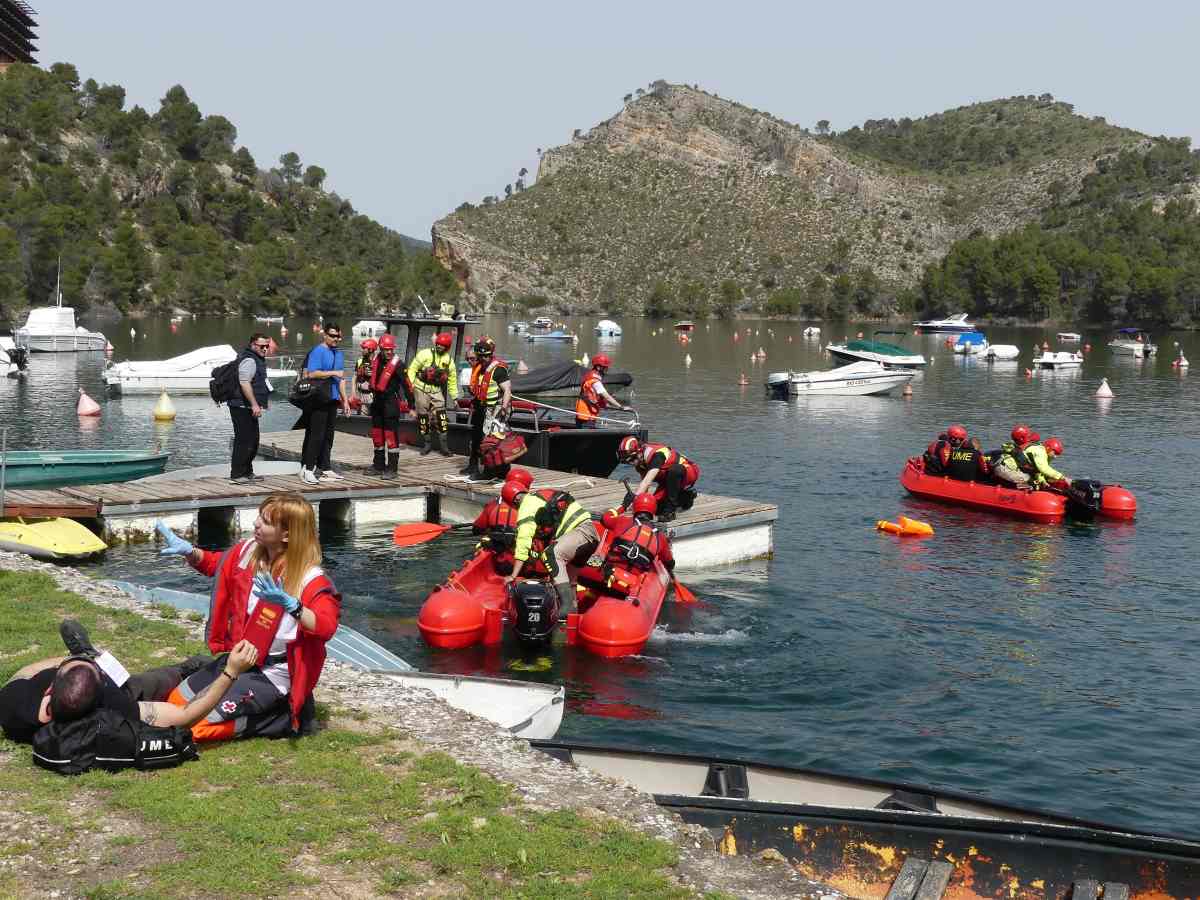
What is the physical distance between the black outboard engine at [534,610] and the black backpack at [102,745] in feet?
22.9

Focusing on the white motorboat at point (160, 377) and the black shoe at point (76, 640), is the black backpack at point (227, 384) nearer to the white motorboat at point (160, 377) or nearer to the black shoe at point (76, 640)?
the black shoe at point (76, 640)

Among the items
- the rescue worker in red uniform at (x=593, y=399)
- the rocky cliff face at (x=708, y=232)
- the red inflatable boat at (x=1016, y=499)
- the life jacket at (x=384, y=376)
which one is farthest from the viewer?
the rocky cliff face at (x=708, y=232)

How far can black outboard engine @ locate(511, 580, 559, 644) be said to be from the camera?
46.8 feet

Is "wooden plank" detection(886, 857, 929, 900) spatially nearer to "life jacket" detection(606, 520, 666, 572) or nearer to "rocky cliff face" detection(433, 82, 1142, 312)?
"life jacket" detection(606, 520, 666, 572)

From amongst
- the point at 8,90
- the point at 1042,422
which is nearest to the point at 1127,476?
the point at 1042,422

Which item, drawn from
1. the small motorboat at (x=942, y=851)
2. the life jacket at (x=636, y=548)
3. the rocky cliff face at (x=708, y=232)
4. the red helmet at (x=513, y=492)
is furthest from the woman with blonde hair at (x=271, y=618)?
the rocky cliff face at (x=708, y=232)

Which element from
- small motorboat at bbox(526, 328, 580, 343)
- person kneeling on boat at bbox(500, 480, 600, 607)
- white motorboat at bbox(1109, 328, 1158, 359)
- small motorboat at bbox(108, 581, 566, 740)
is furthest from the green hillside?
small motorboat at bbox(108, 581, 566, 740)

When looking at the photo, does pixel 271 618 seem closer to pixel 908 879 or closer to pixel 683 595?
pixel 908 879

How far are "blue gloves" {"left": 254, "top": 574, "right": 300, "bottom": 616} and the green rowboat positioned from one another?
16.1 meters

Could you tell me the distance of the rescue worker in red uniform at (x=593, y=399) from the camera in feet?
79.0

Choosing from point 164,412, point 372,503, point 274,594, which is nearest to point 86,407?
point 164,412

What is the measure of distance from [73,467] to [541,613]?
11.9 m

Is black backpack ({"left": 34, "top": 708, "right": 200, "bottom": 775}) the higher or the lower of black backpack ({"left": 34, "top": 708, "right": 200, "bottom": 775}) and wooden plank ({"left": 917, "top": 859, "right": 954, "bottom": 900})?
the higher

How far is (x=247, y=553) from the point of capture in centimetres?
779
